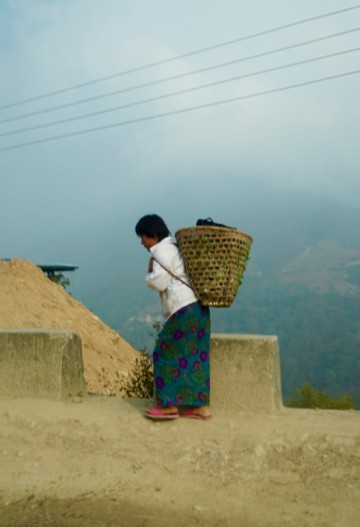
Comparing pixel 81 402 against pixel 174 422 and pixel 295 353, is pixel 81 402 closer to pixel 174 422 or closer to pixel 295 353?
pixel 174 422

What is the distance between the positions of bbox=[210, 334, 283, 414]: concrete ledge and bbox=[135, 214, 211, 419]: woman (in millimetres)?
148

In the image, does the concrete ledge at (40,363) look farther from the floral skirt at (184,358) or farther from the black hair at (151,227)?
the black hair at (151,227)

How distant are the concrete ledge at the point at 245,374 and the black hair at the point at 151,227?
859mm

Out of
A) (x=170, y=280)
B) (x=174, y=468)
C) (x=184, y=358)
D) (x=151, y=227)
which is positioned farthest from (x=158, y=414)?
(x=151, y=227)

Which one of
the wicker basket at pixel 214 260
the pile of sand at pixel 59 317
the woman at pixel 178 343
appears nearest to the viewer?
the wicker basket at pixel 214 260

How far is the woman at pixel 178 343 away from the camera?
430 centimetres

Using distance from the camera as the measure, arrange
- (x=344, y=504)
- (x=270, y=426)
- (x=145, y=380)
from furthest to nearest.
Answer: (x=145, y=380), (x=270, y=426), (x=344, y=504)

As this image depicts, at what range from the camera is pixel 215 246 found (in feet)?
13.6

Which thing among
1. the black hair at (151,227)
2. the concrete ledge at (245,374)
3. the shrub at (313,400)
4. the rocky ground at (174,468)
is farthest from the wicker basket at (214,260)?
the shrub at (313,400)

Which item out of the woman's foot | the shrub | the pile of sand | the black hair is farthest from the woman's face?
the pile of sand

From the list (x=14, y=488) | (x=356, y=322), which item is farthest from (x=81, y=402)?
(x=356, y=322)

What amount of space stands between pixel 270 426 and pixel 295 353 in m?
30.8

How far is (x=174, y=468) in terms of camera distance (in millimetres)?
3834

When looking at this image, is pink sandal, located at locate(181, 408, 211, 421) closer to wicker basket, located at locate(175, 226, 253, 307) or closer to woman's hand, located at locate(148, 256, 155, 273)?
wicker basket, located at locate(175, 226, 253, 307)
